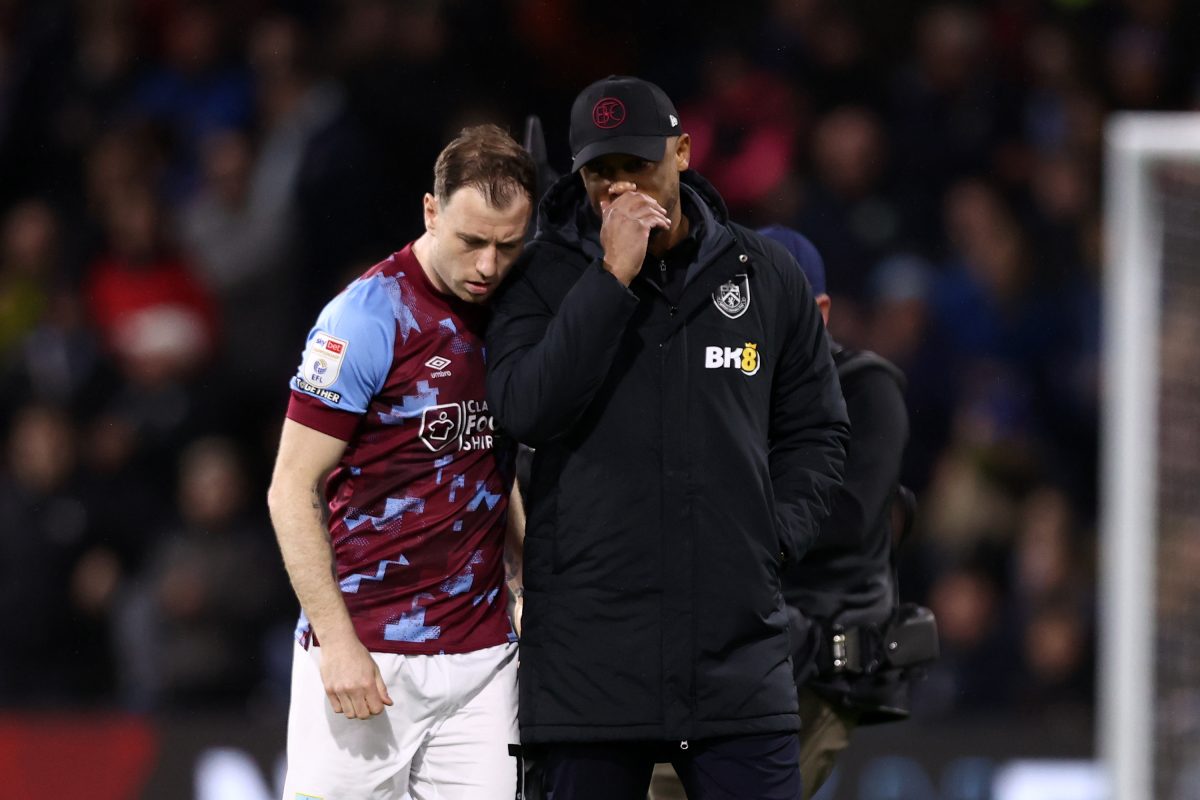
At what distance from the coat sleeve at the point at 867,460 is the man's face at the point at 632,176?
89cm

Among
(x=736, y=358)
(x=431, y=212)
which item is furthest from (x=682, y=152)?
(x=431, y=212)

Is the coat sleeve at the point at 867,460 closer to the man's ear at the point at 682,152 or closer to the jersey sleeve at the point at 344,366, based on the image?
the man's ear at the point at 682,152

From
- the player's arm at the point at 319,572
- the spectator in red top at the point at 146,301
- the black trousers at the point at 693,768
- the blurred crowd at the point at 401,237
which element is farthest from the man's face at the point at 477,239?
the spectator in red top at the point at 146,301

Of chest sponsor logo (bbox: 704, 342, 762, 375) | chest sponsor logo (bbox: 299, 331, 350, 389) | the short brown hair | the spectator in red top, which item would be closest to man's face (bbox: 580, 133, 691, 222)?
the short brown hair

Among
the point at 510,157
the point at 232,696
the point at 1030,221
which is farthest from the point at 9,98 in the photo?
the point at 510,157

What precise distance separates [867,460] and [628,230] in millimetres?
1063

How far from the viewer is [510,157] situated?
11.7ft

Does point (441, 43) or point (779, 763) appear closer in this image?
point (779, 763)

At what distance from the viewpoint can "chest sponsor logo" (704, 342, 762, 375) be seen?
11.1ft

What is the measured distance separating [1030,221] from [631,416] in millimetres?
5477

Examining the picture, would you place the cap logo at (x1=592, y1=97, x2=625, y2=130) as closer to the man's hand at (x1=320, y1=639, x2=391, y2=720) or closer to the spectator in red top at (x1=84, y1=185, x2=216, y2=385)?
the man's hand at (x1=320, y1=639, x2=391, y2=720)

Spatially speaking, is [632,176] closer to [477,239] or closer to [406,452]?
[477,239]

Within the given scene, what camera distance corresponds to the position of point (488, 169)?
139 inches

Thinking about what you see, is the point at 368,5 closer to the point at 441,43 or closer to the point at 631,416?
the point at 441,43
